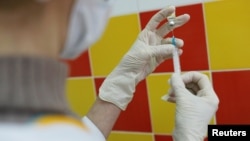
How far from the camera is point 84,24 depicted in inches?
23.2

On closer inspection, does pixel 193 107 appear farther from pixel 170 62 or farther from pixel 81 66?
pixel 81 66

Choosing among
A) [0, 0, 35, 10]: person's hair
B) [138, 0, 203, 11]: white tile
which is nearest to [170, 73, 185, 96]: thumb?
[138, 0, 203, 11]: white tile

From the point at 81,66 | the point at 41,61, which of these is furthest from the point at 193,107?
the point at 41,61

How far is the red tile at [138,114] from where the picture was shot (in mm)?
1288

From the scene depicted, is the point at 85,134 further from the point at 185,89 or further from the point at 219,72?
the point at 219,72

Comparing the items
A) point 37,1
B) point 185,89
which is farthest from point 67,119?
point 185,89

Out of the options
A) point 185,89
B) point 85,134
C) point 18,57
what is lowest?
point 185,89

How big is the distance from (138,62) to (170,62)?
137mm

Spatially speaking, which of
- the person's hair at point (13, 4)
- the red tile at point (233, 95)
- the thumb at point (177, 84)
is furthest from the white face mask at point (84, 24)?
the red tile at point (233, 95)

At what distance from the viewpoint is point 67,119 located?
457 millimetres

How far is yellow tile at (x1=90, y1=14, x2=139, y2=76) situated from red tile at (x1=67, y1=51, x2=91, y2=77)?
3 centimetres

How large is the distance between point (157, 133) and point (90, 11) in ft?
2.55

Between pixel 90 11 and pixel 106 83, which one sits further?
pixel 106 83

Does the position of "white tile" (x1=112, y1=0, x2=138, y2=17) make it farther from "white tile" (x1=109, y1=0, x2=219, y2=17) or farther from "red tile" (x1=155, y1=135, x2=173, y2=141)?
"red tile" (x1=155, y1=135, x2=173, y2=141)
